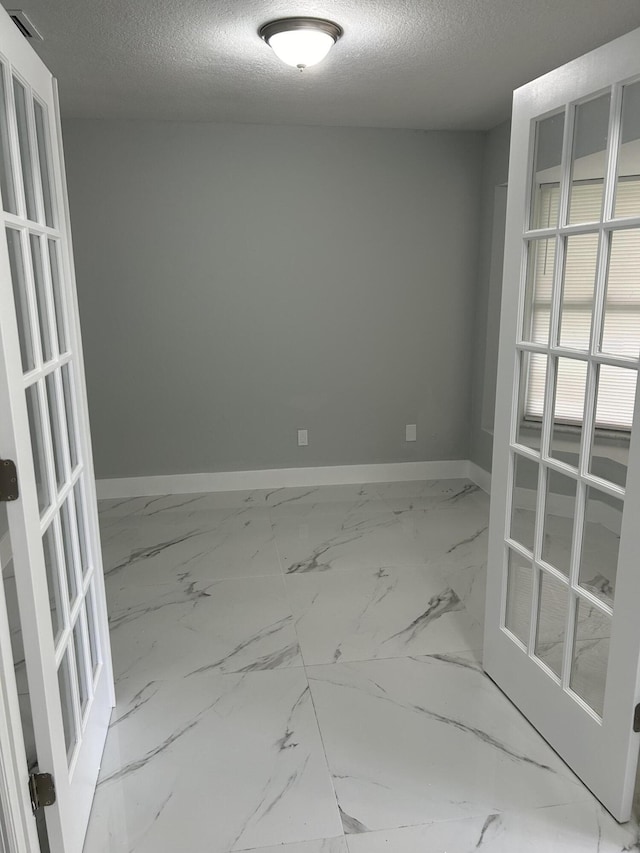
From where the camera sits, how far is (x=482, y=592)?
10.1ft

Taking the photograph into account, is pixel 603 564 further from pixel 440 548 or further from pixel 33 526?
pixel 440 548

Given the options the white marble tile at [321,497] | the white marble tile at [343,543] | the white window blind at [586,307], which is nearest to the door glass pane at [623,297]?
the white window blind at [586,307]

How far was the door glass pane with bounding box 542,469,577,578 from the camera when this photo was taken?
189cm

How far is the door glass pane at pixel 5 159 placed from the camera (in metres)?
1.42

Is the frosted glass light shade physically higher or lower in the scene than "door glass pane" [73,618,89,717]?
higher

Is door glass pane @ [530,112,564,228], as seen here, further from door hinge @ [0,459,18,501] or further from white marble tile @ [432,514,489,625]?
white marble tile @ [432,514,489,625]

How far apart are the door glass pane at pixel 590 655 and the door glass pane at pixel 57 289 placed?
1.66 meters

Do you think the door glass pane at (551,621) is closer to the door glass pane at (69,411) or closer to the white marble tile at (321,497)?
the door glass pane at (69,411)

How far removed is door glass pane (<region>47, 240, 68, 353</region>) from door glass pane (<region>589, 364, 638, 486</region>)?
1.50m

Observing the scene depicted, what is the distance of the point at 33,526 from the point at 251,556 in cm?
209

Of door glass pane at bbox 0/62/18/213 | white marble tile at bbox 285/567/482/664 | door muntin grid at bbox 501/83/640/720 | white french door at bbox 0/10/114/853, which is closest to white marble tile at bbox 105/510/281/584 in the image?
white marble tile at bbox 285/567/482/664

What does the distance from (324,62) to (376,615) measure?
242cm

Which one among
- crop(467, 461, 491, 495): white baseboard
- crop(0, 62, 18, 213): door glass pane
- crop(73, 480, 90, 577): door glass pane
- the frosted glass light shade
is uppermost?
the frosted glass light shade

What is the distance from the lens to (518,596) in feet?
7.27
